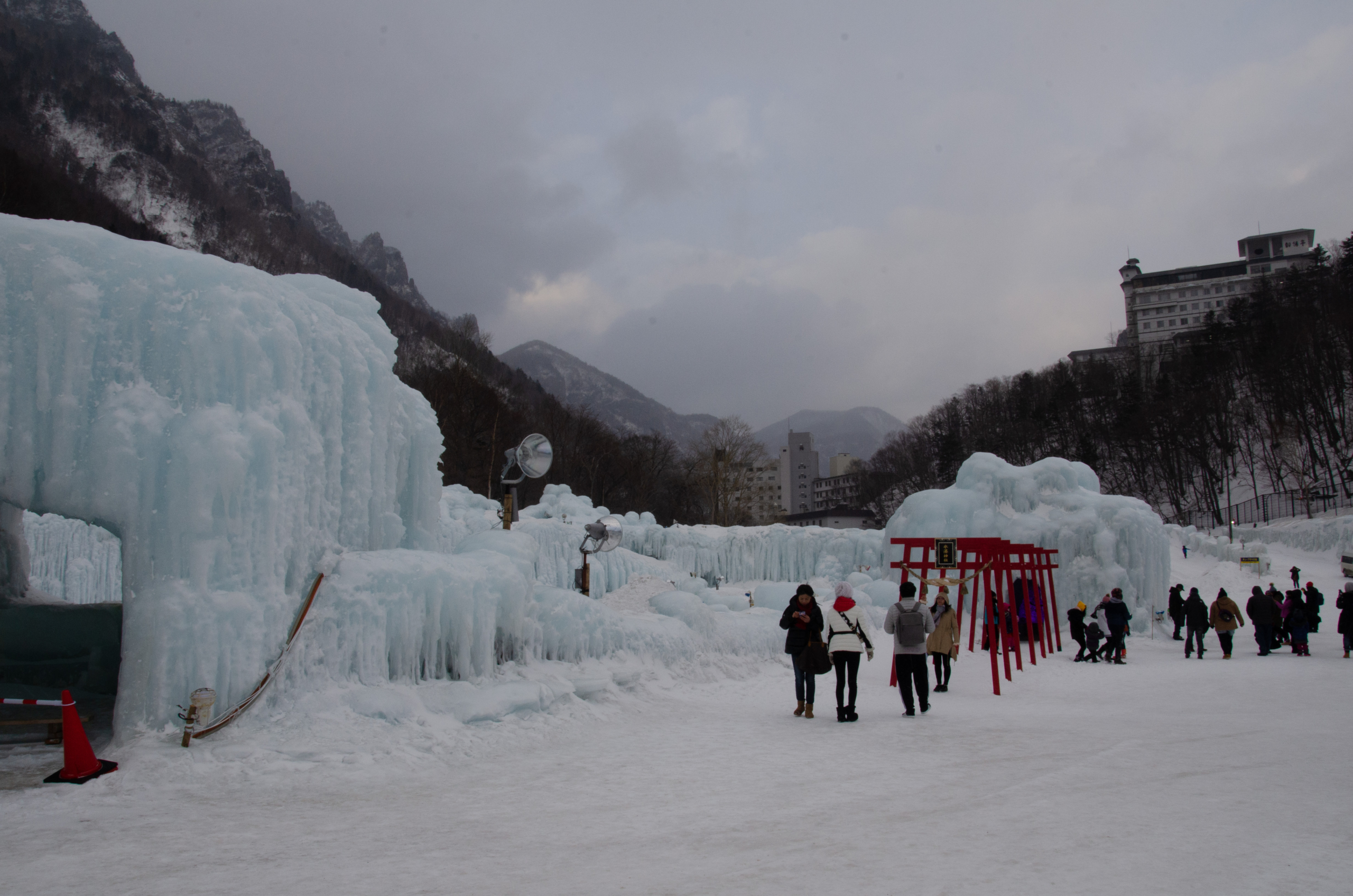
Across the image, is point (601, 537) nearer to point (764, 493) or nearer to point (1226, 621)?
point (1226, 621)

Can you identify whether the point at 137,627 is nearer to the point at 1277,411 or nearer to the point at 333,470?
the point at 333,470

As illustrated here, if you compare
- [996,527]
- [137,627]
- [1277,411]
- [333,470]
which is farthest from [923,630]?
[1277,411]

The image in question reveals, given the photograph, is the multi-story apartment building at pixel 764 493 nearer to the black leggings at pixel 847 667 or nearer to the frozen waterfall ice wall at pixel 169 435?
the black leggings at pixel 847 667

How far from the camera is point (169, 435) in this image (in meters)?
6.55

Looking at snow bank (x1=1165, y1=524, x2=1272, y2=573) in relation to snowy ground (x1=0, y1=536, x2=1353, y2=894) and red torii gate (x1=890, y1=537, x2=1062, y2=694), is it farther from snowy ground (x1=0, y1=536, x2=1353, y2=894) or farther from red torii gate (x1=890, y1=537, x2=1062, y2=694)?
snowy ground (x1=0, y1=536, x2=1353, y2=894)

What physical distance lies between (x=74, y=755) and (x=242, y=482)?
89.5 inches

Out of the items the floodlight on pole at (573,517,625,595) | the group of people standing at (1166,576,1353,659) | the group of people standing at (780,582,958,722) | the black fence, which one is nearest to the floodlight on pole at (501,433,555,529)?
the floodlight on pole at (573,517,625,595)

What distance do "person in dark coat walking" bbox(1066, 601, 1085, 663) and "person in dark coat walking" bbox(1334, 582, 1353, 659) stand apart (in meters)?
3.71

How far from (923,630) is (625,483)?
47.6 metres

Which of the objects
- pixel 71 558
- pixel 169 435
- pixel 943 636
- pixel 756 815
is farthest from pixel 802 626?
pixel 71 558

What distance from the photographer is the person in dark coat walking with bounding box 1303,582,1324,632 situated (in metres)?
14.5

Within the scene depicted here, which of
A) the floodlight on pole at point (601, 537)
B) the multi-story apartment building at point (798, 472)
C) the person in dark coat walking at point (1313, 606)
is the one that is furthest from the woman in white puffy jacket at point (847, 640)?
the multi-story apartment building at point (798, 472)

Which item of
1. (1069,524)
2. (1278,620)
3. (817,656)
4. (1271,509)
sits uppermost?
(1271,509)

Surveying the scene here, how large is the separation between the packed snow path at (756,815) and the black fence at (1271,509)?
115 feet
